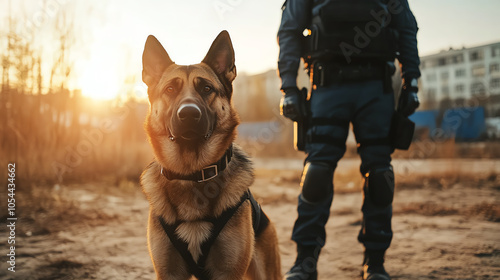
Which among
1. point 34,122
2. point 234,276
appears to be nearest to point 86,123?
point 34,122

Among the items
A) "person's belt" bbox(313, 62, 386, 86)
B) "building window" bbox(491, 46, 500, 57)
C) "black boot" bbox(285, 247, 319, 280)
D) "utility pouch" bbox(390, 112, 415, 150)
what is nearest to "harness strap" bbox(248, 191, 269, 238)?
"black boot" bbox(285, 247, 319, 280)

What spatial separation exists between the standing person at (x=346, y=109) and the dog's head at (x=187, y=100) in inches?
20.8

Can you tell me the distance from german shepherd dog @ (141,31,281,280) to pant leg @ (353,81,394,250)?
71 centimetres

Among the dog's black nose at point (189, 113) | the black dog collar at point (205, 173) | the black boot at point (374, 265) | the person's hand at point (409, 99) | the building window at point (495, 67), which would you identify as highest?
the building window at point (495, 67)

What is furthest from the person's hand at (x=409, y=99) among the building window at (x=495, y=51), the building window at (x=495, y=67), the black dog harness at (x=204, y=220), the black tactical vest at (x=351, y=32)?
the building window at (x=495, y=67)

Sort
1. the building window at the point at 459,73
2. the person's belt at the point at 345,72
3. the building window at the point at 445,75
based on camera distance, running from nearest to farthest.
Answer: the person's belt at the point at 345,72
the building window at the point at 459,73
the building window at the point at 445,75

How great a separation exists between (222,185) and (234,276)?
456 millimetres

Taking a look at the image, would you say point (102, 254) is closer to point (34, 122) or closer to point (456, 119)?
point (34, 122)

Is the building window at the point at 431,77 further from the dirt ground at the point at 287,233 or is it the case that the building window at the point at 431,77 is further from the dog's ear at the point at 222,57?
the dog's ear at the point at 222,57

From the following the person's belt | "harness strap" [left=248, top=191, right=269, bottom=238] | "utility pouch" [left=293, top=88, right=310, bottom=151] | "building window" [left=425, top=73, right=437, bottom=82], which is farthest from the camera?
"building window" [left=425, top=73, right=437, bottom=82]

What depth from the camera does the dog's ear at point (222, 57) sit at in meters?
1.90

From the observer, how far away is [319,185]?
212 centimetres

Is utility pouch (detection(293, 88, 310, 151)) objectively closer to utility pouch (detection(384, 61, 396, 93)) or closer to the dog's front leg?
utility pouch (detection(384, 61, 396, 93))

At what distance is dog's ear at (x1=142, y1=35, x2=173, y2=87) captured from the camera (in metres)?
1.87
